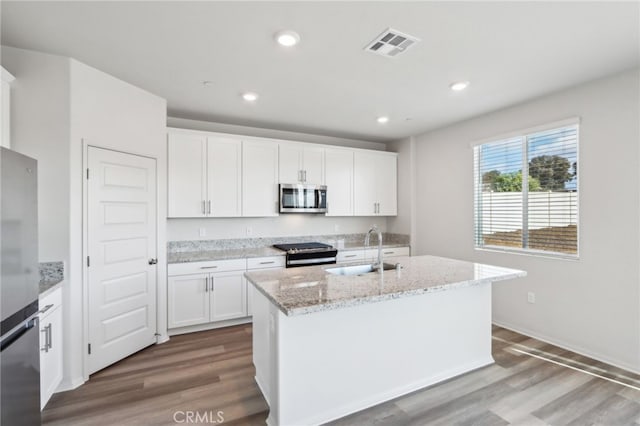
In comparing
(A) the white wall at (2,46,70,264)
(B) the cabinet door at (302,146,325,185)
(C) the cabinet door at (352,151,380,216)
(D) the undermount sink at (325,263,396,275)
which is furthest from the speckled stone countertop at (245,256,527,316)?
(C) the cabinet door at (352,151,380,216)

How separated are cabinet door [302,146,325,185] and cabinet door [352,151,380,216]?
603mm

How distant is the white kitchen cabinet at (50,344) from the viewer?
2039 mm

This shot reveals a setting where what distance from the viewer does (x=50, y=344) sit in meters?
2.14

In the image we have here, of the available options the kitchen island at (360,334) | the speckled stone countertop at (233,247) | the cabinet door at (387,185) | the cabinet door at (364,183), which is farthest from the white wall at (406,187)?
the kitchen island at (360,334)

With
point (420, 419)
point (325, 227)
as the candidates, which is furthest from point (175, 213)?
point (420, 419)

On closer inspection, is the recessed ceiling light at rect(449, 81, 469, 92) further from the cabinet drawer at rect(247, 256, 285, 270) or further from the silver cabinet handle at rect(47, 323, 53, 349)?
the silver cabinet handle at rect(47, 323, 53, 349)

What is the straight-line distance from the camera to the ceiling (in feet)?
6.15

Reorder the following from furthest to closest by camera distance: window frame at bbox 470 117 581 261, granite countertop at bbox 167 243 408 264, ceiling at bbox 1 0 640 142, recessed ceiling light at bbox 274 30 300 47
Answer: granite countertop at bbox 167 243 408 264 → window frame at bbox 470 117 581 261 → recessed ceiling light at bbox 274 30 300 47 → ceiling at bbox 1 0 640 142

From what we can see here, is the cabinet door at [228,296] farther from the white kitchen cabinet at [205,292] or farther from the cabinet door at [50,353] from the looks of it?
the cabinet door at [50,353]

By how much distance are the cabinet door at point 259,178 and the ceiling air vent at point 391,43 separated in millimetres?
2218

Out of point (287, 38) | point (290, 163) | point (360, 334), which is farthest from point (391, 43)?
point (290, 163)

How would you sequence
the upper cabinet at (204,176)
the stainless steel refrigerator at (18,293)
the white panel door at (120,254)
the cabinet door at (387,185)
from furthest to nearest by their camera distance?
the cabinet door at (387,185), the upper cabinet at (204,176), the white panel door at (120,254), the stainless steel refrigerator at (18,293)

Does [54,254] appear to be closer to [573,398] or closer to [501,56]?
[501,56]

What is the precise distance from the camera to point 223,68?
8.63 ft
